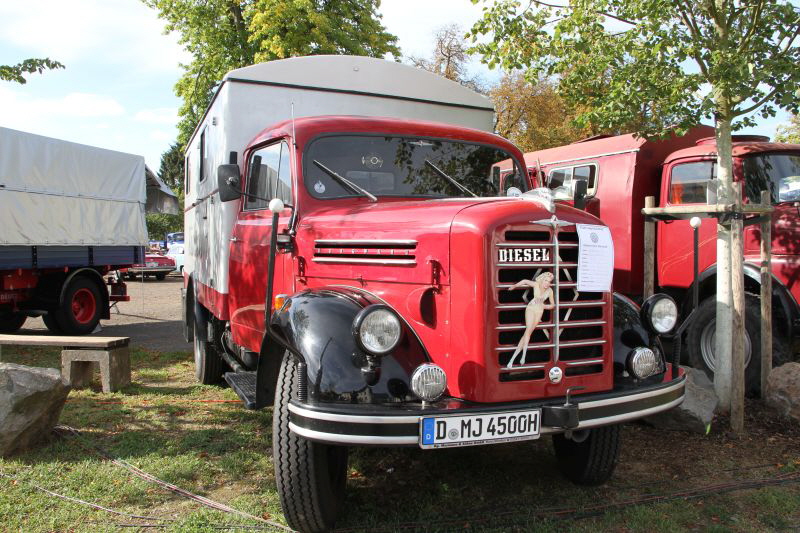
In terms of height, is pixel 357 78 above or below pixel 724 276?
above

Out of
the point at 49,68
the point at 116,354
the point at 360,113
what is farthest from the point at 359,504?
the point at 49,68

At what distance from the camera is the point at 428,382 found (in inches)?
112

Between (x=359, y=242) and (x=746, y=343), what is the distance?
172 inches

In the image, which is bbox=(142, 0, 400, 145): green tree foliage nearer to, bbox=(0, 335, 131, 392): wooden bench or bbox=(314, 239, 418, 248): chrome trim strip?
bbox=(0, 335, 131, 392): wooden bench

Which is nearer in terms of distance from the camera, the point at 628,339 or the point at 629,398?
the point at 629,398

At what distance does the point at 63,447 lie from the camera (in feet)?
14.9

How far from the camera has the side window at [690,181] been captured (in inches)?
285

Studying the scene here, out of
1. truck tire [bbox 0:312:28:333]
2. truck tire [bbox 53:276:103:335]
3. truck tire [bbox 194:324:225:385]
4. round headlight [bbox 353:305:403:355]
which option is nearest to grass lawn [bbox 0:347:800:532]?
round headlight [bbox 353:305:403:355]

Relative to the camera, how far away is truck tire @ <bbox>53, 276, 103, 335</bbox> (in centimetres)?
1014

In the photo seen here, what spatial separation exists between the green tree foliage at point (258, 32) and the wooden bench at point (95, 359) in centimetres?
1129

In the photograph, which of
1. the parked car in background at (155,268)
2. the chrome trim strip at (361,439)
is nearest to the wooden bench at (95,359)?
the chrome trim strip at (361,439)

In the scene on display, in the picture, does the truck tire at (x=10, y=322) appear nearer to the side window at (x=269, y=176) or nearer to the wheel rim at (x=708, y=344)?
the side window at (x=269, y=176)

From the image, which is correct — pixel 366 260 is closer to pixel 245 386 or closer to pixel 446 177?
pixel 446 177

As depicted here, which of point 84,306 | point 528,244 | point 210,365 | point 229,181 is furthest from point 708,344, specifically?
point 84,306
